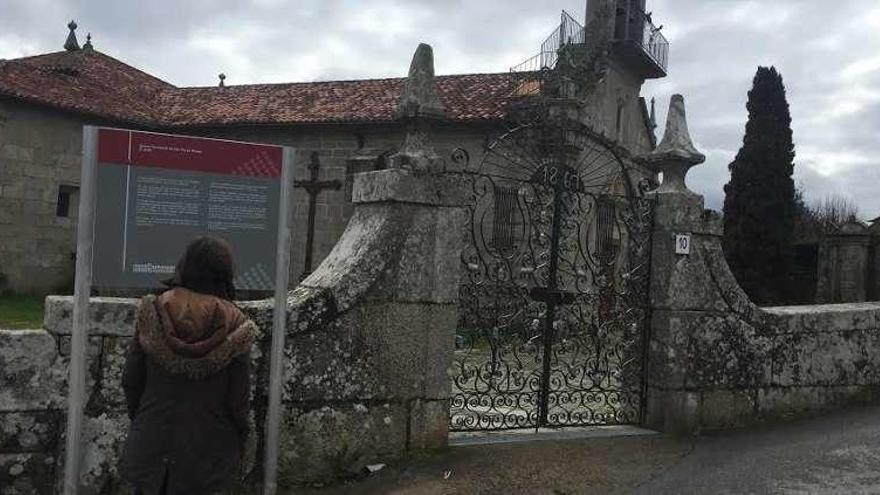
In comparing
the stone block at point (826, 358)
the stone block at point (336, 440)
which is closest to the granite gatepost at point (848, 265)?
the stone block at point (826, 358)

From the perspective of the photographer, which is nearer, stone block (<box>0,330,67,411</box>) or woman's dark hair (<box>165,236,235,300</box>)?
woman's dark hair (<box>165,236,235,300</box>)

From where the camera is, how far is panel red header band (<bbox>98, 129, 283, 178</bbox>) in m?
3.95

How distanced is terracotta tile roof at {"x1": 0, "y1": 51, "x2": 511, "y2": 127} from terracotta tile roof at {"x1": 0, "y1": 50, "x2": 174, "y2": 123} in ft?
0.07

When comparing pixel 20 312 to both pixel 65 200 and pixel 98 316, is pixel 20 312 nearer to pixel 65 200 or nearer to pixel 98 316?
pixel 65 200

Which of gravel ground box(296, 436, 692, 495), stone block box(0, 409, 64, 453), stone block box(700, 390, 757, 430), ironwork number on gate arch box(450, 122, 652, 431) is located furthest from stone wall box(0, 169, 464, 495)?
stone block box(700, 390, 757, 430)

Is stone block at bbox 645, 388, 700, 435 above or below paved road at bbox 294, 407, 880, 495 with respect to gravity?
above

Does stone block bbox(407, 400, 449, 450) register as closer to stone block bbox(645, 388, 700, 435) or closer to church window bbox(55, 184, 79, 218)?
stone block bbox(645, 388, 700, 435)

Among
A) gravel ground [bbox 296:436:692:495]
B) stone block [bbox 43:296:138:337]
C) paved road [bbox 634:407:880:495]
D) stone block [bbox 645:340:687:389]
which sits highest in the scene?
stone block [bbox 43:296:138:337]

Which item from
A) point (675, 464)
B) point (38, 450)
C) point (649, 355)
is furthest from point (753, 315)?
point (38, 450)

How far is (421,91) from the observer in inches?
219

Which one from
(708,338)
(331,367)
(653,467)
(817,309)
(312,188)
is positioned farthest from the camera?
(312,188)

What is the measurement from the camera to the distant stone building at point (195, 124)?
19000mm

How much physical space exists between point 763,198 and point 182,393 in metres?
21.5

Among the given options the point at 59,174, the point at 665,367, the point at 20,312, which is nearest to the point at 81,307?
the point at 665,367
